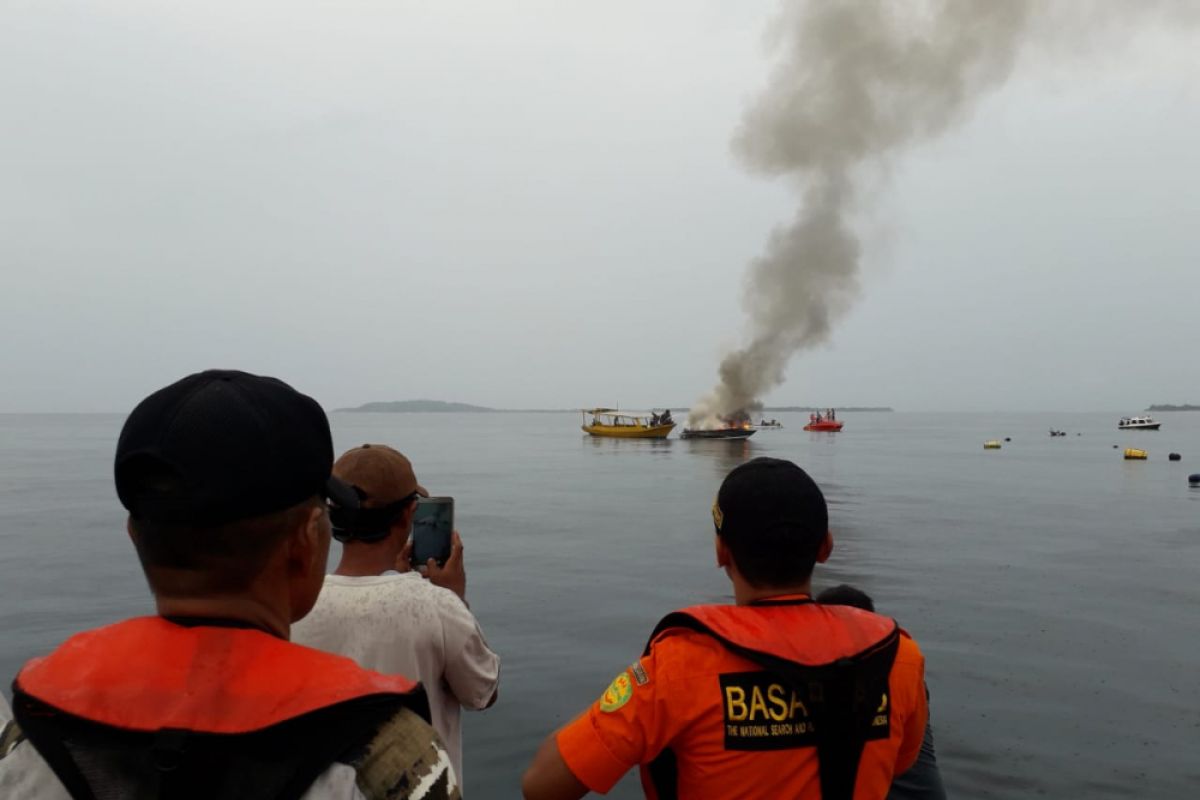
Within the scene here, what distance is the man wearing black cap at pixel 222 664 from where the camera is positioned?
1346mm

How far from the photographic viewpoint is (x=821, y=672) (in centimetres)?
236

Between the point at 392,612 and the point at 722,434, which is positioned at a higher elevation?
the point at 392,612

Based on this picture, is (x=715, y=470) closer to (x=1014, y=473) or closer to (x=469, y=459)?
(x=1014, y=473)

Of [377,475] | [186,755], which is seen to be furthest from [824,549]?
[186,755]

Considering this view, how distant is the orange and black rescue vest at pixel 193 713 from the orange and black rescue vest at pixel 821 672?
126 cm

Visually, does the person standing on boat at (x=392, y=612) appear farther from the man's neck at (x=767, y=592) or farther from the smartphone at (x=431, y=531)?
the man's neck at (x=767, y=592)

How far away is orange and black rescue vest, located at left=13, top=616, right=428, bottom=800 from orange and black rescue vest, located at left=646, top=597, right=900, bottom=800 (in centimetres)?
126

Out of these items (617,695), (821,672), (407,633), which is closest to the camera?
(821,672)

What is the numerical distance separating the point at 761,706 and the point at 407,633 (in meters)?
1.40

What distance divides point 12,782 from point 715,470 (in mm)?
47018

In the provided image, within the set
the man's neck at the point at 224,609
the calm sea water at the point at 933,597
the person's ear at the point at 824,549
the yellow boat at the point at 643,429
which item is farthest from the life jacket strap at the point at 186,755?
the yellow boat at the point at 643,429

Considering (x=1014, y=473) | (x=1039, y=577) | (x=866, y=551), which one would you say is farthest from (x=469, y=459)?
(x=1039, y=577)

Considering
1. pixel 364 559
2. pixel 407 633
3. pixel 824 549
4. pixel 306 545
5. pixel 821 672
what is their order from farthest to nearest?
pixel 364 559, pixel 407 633, pixel 824 549, pixel 821 672, pixel 306 545

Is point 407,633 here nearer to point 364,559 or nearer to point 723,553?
point 364,559
